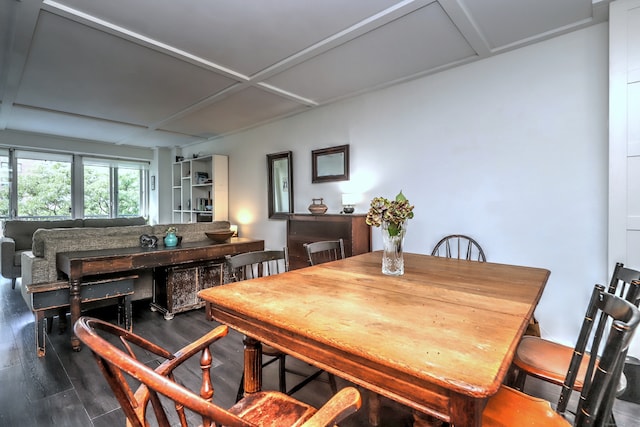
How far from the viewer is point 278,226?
4.79 m

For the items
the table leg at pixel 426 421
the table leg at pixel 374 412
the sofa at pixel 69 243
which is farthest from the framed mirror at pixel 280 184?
the table leg at pixel 426 421

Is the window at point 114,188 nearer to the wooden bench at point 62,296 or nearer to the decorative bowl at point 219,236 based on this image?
the wooden bench at point 62,296

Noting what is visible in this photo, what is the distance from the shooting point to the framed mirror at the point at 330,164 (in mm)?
3883

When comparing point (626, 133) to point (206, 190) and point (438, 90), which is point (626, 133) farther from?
point (206, 190)

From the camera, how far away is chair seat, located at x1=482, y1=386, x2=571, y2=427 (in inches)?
38.6

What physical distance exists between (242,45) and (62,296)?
255 centimetres

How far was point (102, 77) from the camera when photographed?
3148 mm

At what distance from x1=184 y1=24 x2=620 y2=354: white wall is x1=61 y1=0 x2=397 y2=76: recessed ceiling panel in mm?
1323

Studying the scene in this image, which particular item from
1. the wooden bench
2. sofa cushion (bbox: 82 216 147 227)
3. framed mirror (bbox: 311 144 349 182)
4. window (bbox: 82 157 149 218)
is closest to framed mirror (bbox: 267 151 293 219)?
framed mirror (bbox: 311 144 349 182)

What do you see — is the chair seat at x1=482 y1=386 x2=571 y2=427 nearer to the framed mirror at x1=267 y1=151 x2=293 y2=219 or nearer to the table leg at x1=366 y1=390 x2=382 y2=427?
the table leg at x1=366 y1=390 x2=382 y2=427

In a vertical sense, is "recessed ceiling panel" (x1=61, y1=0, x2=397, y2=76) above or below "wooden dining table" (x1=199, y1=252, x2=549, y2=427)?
above

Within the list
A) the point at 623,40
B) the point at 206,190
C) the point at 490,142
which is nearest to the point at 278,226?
the point at 206,190

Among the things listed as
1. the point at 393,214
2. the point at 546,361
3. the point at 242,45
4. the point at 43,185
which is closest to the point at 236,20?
the point at 242,45

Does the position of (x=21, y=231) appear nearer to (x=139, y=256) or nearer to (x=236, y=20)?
(x=139, y=256)
